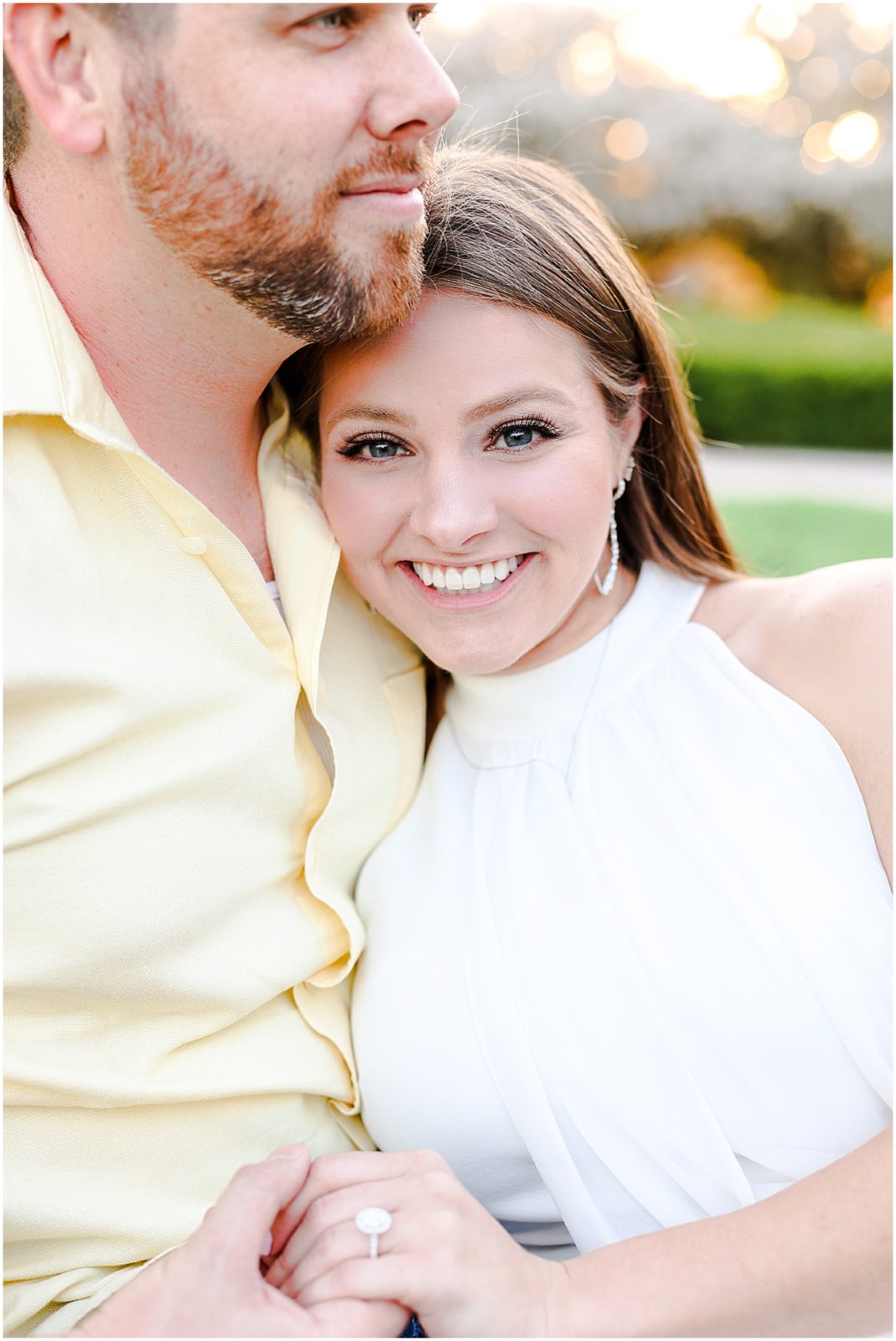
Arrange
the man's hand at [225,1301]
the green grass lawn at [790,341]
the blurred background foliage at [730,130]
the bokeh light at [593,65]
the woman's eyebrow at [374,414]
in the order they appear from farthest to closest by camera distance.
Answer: the bokeh light at [593,65]
the blurred background foliage at [730,130]
the green grass lawn at [790,341]
the woman's eyebrow at [374,414]
the man's hand at [225,1301]

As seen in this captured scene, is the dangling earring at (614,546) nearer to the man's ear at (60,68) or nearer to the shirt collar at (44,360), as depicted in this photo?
the shirt collar at (44,360)

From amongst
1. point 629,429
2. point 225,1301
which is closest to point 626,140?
point 629,429

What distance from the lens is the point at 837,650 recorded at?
227cm

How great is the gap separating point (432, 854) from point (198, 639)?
631 millimetres

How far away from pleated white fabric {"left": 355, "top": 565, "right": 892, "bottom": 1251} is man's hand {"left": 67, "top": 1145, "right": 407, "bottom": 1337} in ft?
1.51

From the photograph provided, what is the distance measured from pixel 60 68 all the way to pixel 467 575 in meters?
1.05

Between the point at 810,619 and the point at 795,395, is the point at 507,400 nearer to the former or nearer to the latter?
the point at 810,619

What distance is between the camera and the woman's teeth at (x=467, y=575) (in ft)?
7.85

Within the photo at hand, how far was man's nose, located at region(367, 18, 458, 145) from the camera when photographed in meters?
2.05

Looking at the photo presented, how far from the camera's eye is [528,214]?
2.46 metres

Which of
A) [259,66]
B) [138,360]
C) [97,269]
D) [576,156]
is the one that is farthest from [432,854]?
[576,156]

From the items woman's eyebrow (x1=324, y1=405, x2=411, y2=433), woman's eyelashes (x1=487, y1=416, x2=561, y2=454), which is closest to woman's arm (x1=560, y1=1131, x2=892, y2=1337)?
woman's eyelashes (x1=487, y1=416, x2=561, y2=454)

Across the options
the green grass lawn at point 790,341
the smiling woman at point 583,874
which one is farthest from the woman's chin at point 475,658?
the green grass lawn at point 790,341

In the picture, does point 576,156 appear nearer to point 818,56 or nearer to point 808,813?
point 818,56
